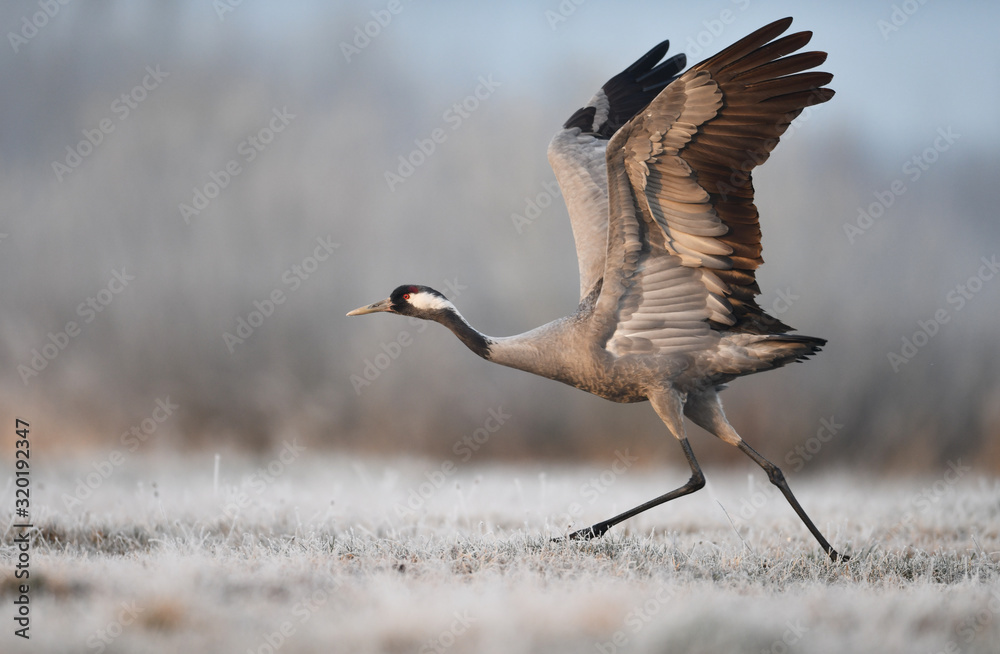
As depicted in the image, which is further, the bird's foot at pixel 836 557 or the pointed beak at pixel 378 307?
the pointed beak at pixel 378 307

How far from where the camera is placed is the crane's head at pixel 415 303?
512 cm

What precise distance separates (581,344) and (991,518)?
13.0ft

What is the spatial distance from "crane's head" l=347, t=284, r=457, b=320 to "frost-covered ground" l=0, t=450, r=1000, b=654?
4.58 ft

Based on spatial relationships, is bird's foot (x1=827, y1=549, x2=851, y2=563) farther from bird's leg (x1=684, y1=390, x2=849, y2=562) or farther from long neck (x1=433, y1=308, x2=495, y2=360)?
long neck (x1=433, y1=308, x2=495, y2=360)

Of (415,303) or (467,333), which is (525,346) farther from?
(415,303)

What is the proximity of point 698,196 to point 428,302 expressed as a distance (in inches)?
68.7

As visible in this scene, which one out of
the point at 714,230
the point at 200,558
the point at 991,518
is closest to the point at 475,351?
the point at 714,230

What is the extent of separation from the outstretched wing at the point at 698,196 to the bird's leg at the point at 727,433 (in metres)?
0.46

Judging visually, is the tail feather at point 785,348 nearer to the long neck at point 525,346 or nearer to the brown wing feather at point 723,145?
the brown wing feather at point 723,145

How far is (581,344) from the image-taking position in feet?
16.2

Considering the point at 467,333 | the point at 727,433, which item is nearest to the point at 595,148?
the point at 467,333

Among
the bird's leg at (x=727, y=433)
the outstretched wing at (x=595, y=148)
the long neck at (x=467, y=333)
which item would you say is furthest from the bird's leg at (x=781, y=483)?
the long neck at (x=467, y=333)

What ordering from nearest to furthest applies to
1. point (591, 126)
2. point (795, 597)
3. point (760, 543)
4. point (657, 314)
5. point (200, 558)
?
point (795, 597)
point (200, 558)
point (657, 314)
point (760, 543)
point (591, 126)

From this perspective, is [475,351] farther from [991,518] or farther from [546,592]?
[991,518]
